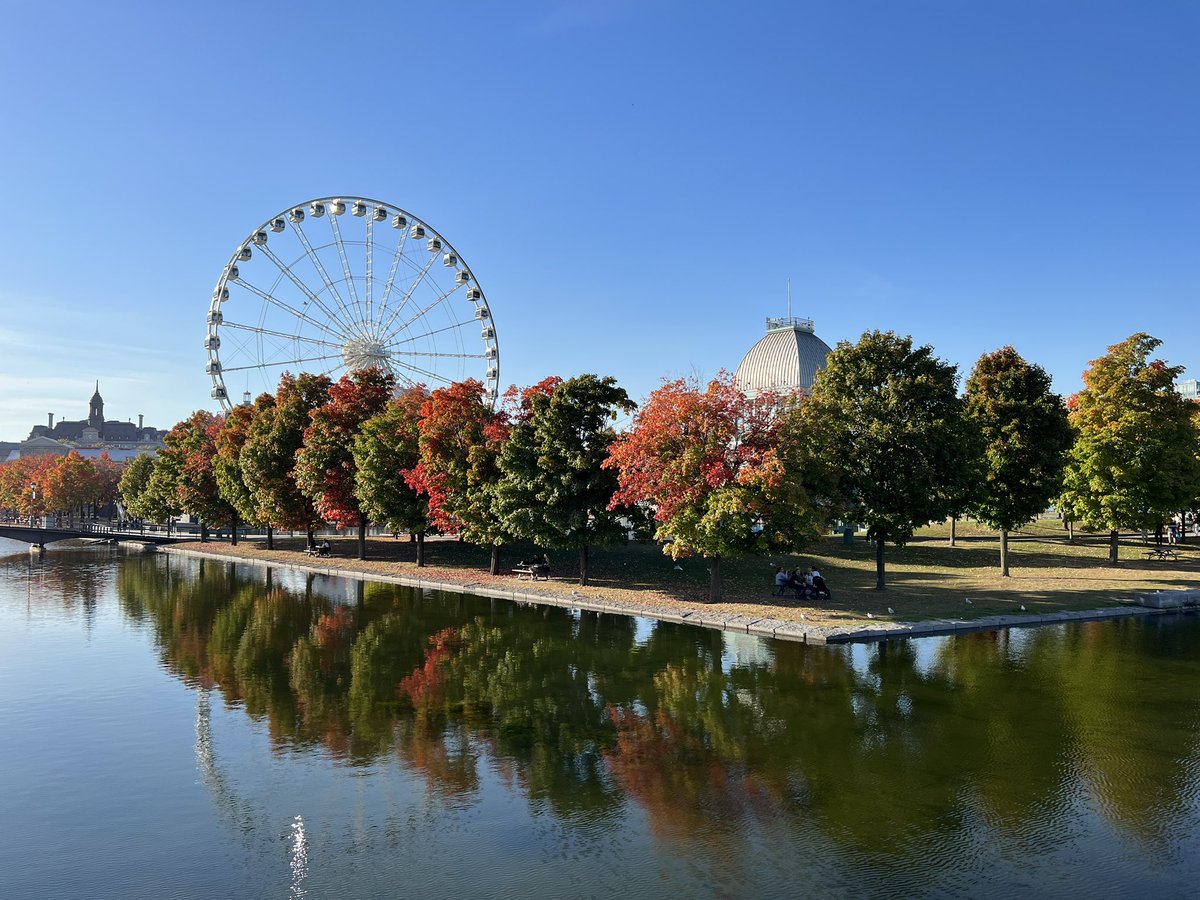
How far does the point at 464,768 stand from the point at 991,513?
105ft

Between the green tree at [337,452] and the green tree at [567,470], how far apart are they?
1564 cm

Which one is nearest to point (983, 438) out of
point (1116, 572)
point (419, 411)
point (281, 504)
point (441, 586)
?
point (1116, 572)

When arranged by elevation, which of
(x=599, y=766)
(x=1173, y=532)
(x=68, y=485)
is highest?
(x=68, y=485)

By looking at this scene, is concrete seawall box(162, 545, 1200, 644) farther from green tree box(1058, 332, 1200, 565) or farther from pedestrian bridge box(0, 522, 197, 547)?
pedestrian bridge box(0, 522, 197, 547)

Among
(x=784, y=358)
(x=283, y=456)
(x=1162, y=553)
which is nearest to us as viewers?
(x=1162, y=553)

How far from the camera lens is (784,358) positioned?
103 metres

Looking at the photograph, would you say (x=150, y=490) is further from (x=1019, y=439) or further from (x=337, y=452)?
(x=1019, y=439)

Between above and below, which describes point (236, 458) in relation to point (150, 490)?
above

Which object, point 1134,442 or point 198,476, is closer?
point 1134,442

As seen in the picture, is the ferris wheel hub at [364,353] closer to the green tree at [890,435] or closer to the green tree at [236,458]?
the green tree at [236,458]

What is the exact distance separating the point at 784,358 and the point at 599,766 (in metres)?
93.4

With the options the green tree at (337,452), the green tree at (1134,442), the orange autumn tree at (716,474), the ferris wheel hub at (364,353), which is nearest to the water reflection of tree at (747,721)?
the orange autumn tree at (716,474)

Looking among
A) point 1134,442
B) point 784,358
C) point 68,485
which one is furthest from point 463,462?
point 68,485

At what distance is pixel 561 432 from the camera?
3562 centimetres
